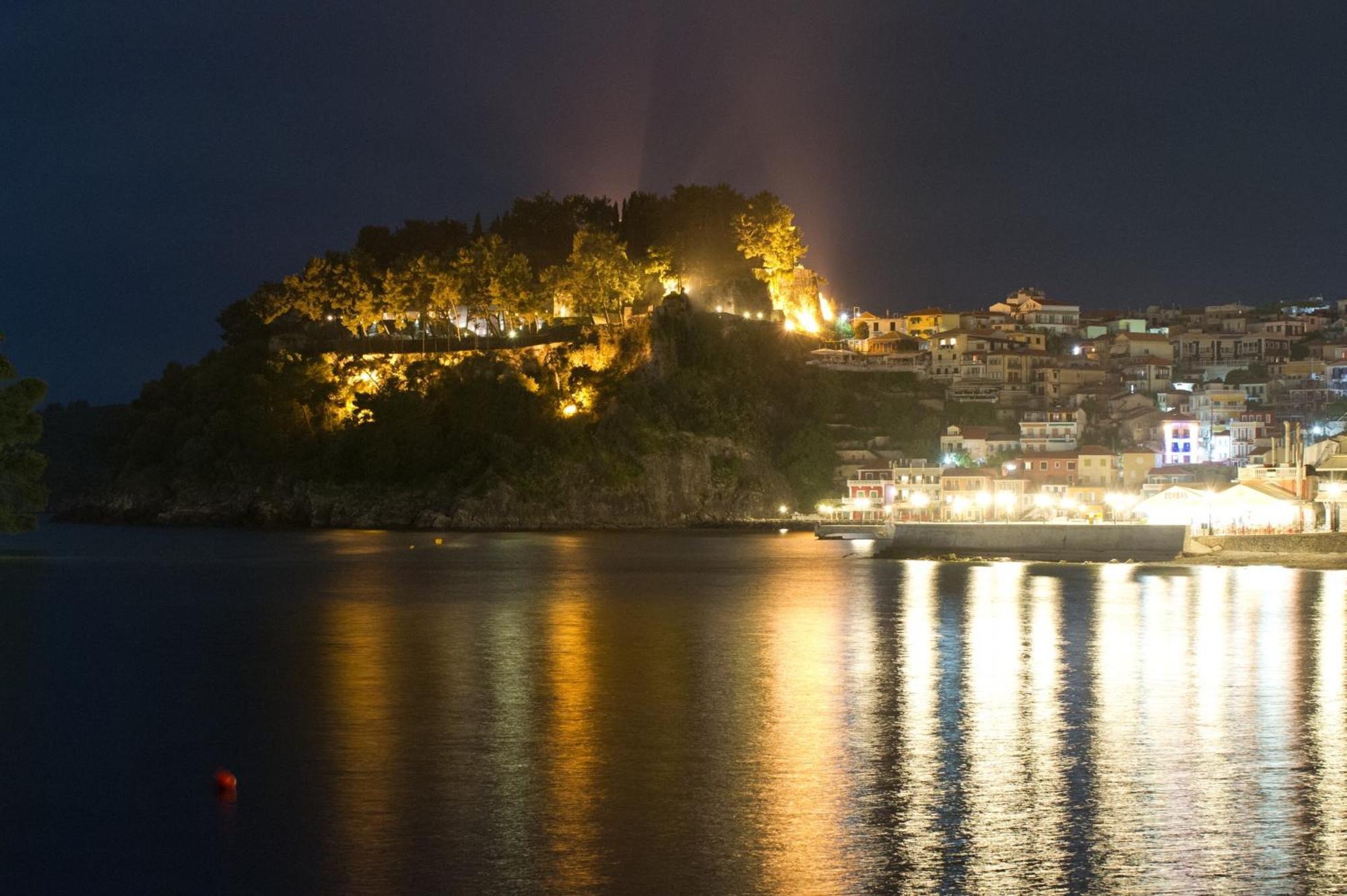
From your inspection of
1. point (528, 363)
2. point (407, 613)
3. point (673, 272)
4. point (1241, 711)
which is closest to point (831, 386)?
point (673, 272)

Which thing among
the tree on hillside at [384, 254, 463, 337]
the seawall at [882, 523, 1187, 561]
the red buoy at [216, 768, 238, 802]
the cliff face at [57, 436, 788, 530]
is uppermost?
the tree on hillside at [384, 254, 463, 337]

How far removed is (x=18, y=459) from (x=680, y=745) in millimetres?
40720

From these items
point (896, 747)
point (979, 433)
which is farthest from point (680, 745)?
point (979, 433)

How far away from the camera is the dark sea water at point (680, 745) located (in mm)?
14156

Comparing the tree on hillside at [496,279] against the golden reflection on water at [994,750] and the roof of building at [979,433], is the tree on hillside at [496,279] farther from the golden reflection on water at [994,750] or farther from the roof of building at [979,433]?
the golden reflection on water at [994,750]

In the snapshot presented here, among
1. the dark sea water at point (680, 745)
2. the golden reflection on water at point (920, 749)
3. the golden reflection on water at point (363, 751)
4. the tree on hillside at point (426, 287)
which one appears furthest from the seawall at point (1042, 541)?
the tree on hillside at point (426, 287)

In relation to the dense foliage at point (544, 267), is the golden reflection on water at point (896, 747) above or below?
below

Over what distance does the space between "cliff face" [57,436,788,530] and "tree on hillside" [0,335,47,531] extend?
38.8m

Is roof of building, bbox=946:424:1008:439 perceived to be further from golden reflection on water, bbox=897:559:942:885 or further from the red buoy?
the red buoy

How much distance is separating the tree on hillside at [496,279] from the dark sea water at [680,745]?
2088 inches

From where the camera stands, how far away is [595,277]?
94.7 metres

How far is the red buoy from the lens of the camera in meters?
17.2

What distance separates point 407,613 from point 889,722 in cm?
2103

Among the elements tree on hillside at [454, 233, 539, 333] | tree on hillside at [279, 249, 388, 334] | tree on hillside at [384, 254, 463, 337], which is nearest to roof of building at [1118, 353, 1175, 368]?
tree on hillside at [454, 233, 539, 333]
